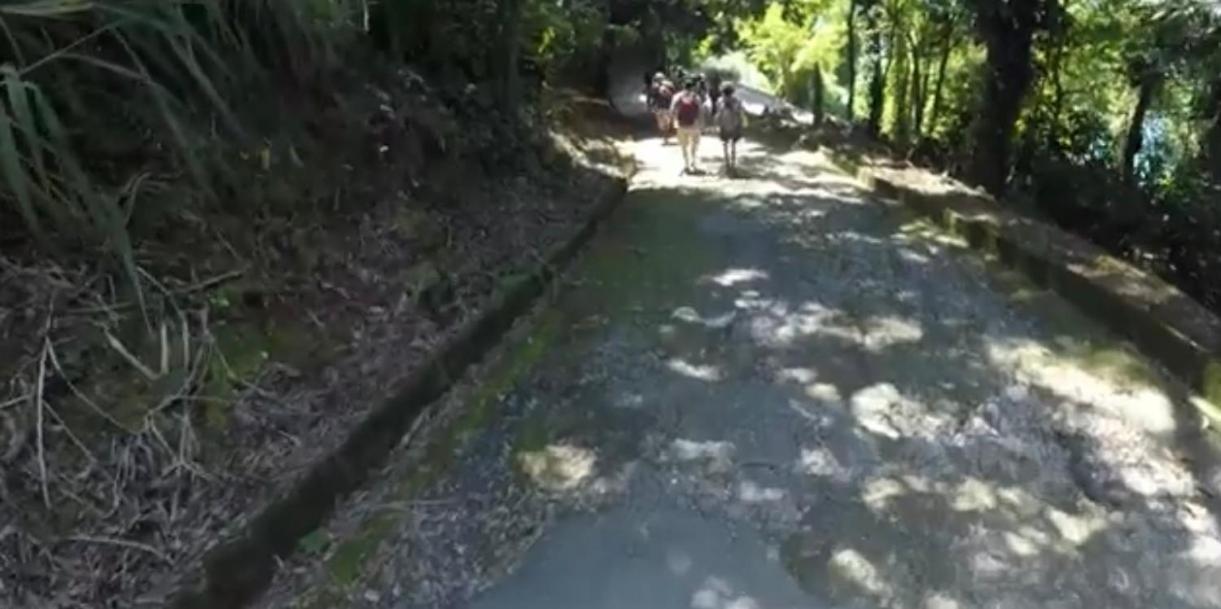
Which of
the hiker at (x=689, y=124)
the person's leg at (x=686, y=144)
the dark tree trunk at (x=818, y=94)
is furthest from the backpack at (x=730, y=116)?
the dark tree trunk at (x=818, y=94)

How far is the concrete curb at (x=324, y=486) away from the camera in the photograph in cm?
366

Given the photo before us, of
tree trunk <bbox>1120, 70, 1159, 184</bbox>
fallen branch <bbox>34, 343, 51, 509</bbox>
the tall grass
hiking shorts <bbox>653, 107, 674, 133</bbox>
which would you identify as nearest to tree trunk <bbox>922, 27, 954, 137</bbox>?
tree trunk <bbox>1120, 70, 1159, 184</bbox>

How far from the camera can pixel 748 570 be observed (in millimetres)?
4145

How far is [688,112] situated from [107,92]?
12.8 meters

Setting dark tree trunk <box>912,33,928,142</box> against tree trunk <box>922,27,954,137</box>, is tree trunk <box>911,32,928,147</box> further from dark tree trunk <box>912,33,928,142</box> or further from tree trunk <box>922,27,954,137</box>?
tree trunk <box>922,27,954,137</box>

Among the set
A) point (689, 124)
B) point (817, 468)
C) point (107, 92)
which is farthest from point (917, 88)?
point (107, 92)

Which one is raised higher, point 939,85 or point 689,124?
point 689,124

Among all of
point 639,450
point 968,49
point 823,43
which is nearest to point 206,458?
point 639,450

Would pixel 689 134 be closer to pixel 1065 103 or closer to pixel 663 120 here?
pixel 663 120

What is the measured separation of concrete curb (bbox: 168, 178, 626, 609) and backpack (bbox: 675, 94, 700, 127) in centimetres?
1045

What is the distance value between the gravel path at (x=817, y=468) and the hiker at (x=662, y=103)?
48.6 feet

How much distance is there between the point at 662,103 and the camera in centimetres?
2558

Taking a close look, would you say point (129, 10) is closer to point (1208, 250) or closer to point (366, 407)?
point (366, 407)

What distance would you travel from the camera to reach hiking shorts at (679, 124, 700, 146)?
56.0 feet
